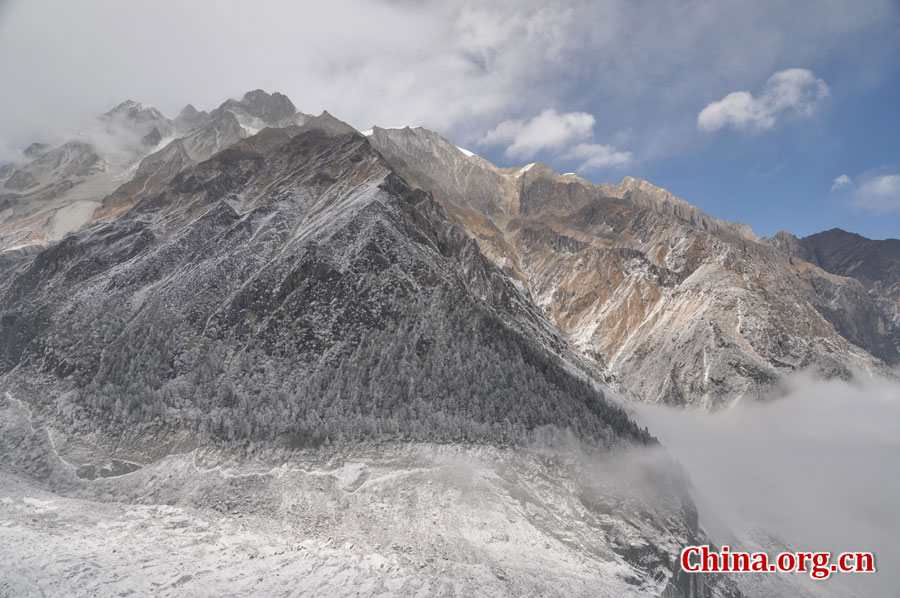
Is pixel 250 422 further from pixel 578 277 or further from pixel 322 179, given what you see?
pixel 578 277

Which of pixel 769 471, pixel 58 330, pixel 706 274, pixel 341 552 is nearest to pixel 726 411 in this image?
pixel 769 471

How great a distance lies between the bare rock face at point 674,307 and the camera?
8550cm

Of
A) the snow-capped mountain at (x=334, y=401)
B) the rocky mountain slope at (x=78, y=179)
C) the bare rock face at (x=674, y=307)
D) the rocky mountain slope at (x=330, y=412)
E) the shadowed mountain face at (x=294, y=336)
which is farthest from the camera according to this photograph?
the rocky mountain slope at (x=78, y=179)

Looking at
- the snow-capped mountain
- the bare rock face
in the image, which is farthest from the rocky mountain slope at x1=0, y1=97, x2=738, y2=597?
the bare rock face

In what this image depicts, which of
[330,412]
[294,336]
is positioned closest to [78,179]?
[294,336]

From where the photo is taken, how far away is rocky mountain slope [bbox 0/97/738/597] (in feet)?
120

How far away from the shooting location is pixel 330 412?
1901 inches

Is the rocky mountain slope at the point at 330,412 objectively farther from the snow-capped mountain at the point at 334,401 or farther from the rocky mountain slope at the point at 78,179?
the rocky mountain slope at the point at 78,179

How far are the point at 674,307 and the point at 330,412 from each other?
88.3 meters

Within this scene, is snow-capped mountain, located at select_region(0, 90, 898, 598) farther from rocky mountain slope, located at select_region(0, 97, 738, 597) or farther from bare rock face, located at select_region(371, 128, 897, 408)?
bare rock face, located at select_region(371, 128, 897, 408)

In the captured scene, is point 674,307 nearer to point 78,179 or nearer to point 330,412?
point 330,412

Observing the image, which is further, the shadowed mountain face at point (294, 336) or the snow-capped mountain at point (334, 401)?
the shadowed mountain face at point (294, 336)

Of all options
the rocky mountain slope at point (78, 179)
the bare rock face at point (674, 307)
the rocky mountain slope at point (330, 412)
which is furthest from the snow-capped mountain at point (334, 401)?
the rocky mountain slope at point (78, 179)

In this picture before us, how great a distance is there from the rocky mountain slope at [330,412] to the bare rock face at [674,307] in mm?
29529
